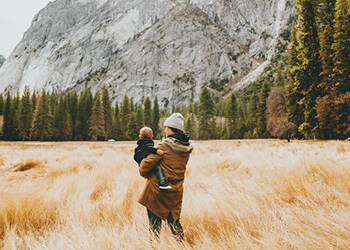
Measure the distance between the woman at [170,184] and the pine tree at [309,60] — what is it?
60.8ft

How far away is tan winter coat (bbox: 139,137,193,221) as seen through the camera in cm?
202

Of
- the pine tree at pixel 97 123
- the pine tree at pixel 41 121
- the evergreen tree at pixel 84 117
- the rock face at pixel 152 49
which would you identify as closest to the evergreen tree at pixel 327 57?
the pine tree at pixel 97 123

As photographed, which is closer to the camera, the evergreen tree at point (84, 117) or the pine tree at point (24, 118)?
the pine tree at point (24, 118)

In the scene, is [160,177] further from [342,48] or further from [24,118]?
[24,118]

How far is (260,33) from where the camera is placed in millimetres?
174000

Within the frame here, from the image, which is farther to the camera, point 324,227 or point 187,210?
point 187,210

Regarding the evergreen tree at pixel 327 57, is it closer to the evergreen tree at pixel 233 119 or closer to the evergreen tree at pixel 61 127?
the evergreen tree at pixel 233 119

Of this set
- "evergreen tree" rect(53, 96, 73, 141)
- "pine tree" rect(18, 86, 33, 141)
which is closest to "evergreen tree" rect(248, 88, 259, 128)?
"evergreen tree" rect(53, 96, 73, 141)

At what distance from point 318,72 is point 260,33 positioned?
193 metres

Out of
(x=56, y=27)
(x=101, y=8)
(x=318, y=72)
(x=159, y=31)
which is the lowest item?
(x=318, y=72)

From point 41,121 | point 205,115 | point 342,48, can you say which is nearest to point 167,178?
point 342,48

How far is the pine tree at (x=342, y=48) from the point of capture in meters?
13.7

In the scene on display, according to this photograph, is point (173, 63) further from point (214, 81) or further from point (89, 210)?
point (89, 210)

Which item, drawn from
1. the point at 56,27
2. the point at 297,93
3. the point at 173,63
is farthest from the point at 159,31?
the point at 297,93
